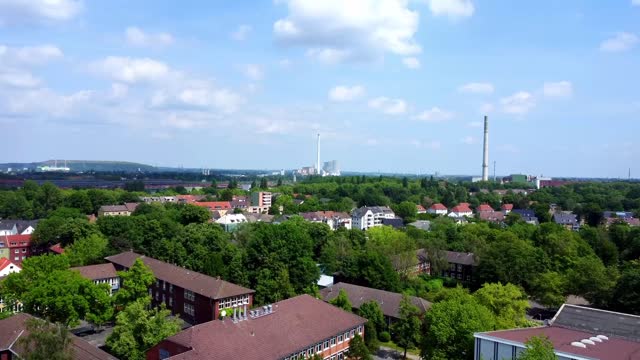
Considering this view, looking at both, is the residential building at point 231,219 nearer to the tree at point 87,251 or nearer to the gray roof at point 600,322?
the tree at point 87,251

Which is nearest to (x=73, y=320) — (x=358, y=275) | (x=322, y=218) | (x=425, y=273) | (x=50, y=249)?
(x=358, y=275)

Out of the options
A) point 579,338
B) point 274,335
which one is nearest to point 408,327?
point 274,335

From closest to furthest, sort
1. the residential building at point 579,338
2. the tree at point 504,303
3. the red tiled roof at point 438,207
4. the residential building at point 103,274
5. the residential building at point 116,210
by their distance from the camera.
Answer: the residential building at point 579,338, the tree at point 504,303, the residential building at point 103,274, the residential building at point 116,210, the red tiled roof at point 438,207

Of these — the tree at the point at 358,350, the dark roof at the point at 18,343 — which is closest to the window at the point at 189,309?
the dark roof at the point at 18,343

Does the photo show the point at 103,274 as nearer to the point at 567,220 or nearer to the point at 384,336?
the point at 384,336

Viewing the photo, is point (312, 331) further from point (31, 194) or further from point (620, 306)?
point (31, 194)

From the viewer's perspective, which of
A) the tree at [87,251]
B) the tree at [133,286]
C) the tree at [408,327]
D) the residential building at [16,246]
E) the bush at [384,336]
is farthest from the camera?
the residential building at [16,246]
